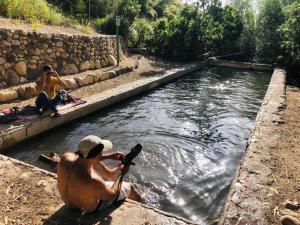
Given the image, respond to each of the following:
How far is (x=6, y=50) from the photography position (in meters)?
8.67

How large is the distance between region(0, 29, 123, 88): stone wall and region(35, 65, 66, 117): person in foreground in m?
1.55

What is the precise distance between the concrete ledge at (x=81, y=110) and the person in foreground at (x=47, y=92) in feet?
0.82

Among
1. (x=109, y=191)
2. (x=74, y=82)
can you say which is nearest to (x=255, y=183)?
(x=109, y=191)

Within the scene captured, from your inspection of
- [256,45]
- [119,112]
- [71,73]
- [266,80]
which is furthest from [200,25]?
[119,112]

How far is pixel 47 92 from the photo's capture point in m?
7.62

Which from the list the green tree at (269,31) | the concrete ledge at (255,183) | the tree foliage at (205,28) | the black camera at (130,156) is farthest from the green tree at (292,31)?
the black camera at (130,156)

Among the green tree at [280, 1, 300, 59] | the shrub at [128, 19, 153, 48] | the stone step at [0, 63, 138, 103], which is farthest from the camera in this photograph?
the shrub at [128, 19, 153, 48]

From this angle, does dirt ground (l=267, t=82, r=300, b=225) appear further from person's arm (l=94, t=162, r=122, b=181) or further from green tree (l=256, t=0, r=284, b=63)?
green tree (l=256, t=0, r=284, b=63)

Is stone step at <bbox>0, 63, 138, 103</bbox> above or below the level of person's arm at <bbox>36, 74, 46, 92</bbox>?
below

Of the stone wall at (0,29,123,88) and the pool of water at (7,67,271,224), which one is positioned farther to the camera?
the stone wall at (0,29,123,88)

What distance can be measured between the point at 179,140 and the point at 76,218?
3.93 metres

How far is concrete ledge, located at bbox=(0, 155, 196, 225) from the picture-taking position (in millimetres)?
3631

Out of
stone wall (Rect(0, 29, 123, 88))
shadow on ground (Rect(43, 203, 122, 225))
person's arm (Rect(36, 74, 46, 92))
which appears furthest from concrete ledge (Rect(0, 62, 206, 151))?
shadow on ground (Rect(43, 203, 122, 225))

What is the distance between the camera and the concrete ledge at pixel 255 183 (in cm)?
368
